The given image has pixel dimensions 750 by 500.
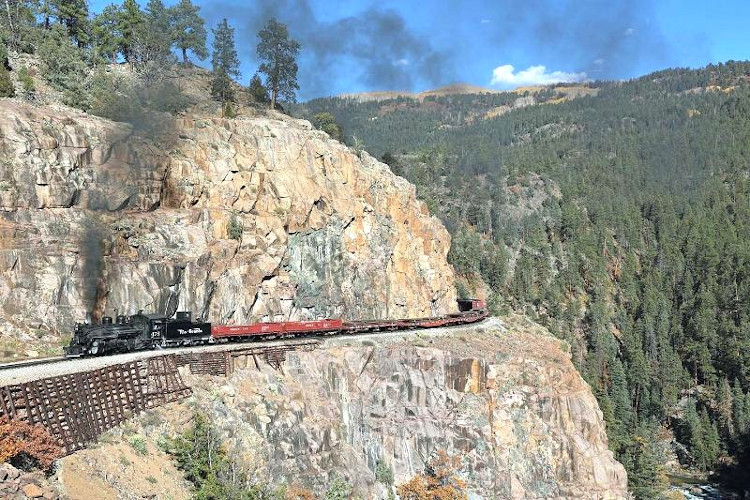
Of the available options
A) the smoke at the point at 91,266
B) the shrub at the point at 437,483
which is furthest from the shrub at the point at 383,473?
the smoke at the point at 91,266

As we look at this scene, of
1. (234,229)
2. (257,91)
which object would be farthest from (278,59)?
(234,229)

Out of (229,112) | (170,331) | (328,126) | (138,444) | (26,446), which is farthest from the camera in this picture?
(328,126)

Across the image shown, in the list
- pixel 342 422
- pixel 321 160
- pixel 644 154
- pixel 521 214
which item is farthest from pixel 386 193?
pixel 644 154

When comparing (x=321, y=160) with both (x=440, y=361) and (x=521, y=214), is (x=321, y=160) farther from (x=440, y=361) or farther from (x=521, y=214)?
(x=521, y=214)

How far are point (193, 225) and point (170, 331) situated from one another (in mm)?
10513

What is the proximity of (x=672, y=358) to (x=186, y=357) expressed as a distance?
4049 inches

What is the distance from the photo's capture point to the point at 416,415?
47.1 meters

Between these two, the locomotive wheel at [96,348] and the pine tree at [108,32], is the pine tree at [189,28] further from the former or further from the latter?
the locomotive wheel at [96,348]

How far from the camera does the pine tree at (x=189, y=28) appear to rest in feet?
245

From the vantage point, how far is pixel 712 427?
319ft

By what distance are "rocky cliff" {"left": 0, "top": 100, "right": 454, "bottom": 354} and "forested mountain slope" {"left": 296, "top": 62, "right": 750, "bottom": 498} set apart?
2679 cm

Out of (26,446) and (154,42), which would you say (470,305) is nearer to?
(154,42)

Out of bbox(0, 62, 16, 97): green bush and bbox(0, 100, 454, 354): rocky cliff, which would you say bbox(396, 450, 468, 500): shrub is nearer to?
bbox(0, 100, 454, 354): rocky cliff

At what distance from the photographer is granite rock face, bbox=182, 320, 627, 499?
37.6 metres
